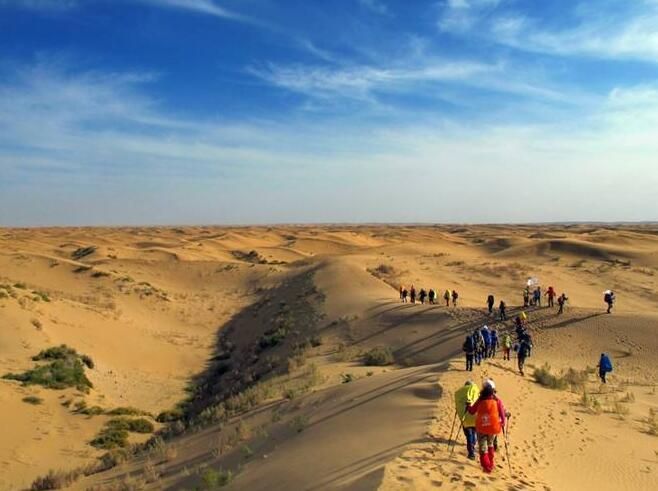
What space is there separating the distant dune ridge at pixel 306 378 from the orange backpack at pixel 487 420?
1.98 feet

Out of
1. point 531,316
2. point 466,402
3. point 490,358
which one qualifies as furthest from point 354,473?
point 531,316

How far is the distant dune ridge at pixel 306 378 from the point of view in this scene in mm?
9836

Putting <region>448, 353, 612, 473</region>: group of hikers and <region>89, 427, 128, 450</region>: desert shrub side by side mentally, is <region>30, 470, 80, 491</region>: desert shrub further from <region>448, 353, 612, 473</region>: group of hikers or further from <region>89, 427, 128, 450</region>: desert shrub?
<region>448, 353, 612, 473</region>: group of hikers

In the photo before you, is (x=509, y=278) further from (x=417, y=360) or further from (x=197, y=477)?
(x=197, y=477)

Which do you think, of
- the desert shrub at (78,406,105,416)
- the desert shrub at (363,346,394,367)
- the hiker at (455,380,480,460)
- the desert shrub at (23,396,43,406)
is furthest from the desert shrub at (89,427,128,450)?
the hiker at (455,380,480,460)

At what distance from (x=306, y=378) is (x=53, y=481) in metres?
7.93

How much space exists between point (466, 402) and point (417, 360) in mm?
13109

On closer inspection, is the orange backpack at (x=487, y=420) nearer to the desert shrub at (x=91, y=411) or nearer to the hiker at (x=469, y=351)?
the hiker at (x=469, y=351)

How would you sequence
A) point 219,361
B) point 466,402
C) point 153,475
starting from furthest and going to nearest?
point 219,361, point 153,475, point 466,402

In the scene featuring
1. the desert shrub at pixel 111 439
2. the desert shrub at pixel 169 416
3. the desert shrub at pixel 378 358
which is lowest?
the desert shrub at pixel 169 416

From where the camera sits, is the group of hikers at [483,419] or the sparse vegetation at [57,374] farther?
the sparse vegetation at [57,374]

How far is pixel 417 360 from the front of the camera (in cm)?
2198

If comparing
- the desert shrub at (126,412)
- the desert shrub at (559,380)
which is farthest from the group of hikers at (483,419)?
the desert shrub at (126,412)

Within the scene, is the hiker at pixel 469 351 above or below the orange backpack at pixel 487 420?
below
